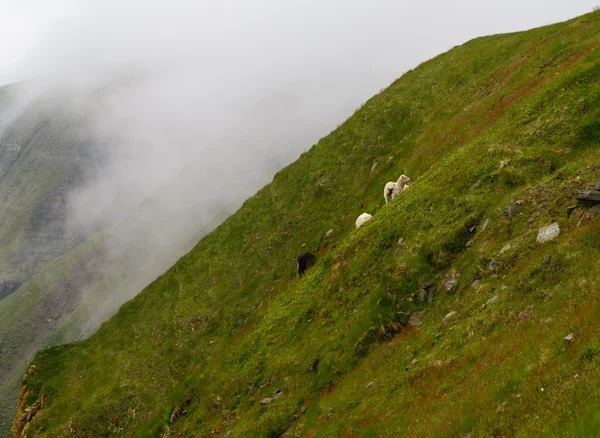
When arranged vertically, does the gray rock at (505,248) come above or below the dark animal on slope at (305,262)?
below

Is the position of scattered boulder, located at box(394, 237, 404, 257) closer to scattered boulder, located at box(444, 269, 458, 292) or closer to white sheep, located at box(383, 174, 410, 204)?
scattered boulder, located at box(444, 269, 458, 292)

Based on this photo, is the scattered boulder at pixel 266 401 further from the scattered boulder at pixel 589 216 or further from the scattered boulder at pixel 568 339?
the scattered boulder at pixel 589 216

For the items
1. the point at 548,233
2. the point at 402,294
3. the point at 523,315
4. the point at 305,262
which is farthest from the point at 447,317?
the point at 305,262

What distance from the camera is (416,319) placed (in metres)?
20.5

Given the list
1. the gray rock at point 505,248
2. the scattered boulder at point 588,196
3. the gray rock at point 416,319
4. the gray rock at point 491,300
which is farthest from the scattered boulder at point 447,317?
the scattered boulder at point 588,196

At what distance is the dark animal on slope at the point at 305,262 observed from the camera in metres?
37.1

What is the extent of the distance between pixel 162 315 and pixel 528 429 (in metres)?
43.4

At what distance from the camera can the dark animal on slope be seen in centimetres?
3712

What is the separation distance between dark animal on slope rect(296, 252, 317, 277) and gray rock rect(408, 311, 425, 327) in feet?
55.0

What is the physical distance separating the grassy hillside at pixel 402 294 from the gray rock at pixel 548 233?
0.66 ft

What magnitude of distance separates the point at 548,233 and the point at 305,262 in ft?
74.4

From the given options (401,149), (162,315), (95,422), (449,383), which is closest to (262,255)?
(162,315)

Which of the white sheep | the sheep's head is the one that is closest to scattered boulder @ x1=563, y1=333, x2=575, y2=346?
the white sheep

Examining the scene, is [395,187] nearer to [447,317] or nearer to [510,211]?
[510,211]
